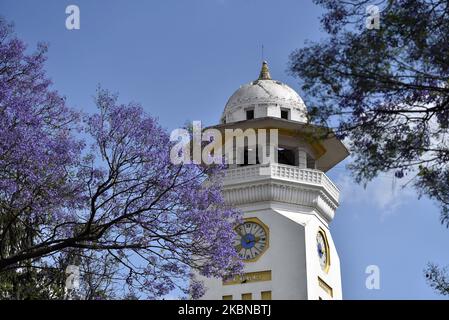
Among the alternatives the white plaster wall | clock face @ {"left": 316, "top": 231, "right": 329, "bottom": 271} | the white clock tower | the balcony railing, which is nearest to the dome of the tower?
the white clock tower

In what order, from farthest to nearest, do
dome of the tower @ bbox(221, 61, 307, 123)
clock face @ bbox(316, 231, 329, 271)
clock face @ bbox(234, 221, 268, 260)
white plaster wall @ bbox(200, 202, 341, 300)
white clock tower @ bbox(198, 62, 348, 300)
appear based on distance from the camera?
dome of the tower @ bbox(221, 61, 307, 123) → clock face @ bbox(316, 231, 329, 271) → clock face @ bbox(234, 221, 268, 260) → white clock tower @ bbox(198, 62, 348, 300) → white plaster wall @ bbox(200, 202, 341, 300)

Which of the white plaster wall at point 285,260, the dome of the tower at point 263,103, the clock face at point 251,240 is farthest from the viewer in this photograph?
the dome of the tower at point 263,103

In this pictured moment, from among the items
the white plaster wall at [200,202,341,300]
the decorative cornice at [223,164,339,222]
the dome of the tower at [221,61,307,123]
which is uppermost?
the dome of the tower at [221,61,307,123]

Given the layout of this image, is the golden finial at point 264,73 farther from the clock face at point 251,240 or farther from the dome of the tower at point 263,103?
the clock face at point 251,240

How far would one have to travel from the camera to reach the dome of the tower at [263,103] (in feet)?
167

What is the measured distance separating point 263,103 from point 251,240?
7.85 meters

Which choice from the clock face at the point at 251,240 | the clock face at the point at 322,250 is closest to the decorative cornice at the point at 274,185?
the clock face at the point at 251,240

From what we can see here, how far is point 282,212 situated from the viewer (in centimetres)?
4897

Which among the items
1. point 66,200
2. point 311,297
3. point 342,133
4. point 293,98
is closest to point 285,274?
point 311,297

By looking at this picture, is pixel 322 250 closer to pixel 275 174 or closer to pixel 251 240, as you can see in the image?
pixel 251 240

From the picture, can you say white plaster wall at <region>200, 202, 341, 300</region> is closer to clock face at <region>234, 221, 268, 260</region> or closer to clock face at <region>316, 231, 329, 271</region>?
clock face at <region>234, 221, 268, 260</region>

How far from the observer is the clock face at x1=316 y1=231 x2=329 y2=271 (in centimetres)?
5025

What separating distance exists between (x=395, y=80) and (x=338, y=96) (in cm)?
89

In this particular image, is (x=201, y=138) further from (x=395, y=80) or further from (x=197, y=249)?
(x=395, y=80)
